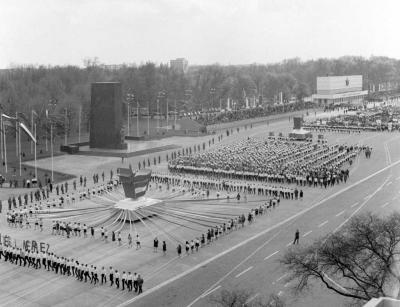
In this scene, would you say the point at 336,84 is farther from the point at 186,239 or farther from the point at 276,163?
the point at 186,239

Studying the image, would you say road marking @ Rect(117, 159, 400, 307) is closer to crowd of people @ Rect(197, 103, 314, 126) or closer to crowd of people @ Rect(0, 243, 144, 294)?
crowd of people @ Rect(0, 243, 144, 294)

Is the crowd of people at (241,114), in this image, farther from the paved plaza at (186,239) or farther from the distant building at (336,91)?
the paved plaza at (186,239)

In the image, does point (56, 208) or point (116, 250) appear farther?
point (56, 208)

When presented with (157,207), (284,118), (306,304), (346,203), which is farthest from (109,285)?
(284,118)

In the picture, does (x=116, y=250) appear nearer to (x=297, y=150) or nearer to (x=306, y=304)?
(x=306, y=304)

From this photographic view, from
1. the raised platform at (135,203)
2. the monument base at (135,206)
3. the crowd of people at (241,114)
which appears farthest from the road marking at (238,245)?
the crowd of people at (241,114)
